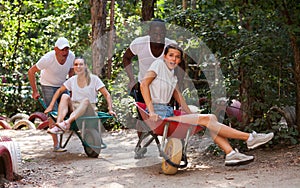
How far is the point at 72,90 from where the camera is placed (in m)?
5.86

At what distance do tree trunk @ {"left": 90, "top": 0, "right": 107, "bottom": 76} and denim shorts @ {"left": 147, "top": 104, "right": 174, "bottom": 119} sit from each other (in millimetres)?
4493

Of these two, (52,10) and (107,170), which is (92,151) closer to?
(107,170)

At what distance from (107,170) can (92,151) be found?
2.69 feet

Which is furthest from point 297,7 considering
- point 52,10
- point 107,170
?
point 52,10

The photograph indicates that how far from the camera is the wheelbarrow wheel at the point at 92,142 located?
5621 mm

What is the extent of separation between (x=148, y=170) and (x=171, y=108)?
62cm

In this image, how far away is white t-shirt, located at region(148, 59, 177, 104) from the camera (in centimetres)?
474

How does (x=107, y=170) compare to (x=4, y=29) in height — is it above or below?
below

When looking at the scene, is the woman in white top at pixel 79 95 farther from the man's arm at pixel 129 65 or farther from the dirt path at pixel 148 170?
the dirt path at pixel 148 170

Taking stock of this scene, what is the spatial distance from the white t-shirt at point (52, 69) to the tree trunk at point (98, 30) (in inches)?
113

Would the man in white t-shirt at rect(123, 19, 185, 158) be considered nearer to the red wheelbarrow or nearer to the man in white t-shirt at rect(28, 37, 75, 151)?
the red wheelbarrow

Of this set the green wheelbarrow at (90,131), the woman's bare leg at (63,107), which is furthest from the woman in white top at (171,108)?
the woman's bare leg at (63,107)

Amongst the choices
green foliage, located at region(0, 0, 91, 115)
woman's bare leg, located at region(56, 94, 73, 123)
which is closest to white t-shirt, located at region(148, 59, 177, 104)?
woman's bare leg, located at region(56, 94, 73, 123)

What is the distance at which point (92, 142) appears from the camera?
5.66 meters
